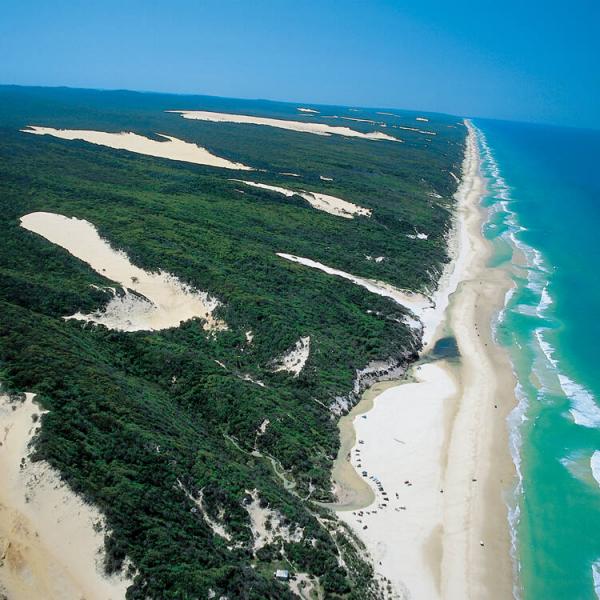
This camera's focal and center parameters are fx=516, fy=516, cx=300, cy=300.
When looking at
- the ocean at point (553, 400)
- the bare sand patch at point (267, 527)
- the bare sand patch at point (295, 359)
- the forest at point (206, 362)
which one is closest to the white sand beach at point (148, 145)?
the forest at point (206, 362)

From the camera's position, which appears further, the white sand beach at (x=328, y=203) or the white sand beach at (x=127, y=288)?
the white sand beach at (x=328, y=203)

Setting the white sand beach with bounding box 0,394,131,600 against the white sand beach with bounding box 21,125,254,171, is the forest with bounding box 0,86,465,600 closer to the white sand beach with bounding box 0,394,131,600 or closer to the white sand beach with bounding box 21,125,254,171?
the white sand beach with bounding box 0,394,131,600


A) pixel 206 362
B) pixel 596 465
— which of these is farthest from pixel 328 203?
pixel 596 465

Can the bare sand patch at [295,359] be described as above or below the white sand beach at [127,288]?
below

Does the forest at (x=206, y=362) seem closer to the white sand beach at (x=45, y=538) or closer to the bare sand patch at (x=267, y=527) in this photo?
the bare sand patch at (x=267, y=527)

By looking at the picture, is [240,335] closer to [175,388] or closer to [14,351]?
[175,388]

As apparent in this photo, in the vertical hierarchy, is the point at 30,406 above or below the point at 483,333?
above

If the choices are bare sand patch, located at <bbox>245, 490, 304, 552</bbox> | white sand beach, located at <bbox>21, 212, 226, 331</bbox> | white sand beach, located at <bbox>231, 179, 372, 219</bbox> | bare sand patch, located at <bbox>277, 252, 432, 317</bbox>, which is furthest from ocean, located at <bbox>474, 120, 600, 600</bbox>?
white sand beach, located at <bbox>21, 212, 226, 331</bbox>

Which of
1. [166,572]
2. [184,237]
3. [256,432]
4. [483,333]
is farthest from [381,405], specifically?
[184,237]
